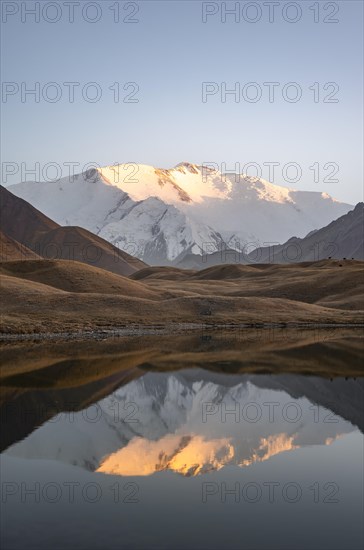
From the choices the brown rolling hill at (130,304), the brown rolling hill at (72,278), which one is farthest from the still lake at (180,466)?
the brown rolling hill at (72,278)

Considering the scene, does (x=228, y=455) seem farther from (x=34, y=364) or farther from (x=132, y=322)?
(x=132, y=322)

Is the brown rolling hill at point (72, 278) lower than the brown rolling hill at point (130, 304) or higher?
higher

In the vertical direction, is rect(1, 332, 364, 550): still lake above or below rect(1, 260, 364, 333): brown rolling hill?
below

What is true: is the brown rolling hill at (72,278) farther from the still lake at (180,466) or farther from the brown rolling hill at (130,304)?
the still lake at (180,466)

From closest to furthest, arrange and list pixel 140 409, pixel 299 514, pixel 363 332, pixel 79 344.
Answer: pixel 299 514
pixel 140 409
pixel 79 344
pixel 363 332

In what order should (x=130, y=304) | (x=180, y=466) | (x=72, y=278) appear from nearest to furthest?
1. (x=180, y=466)
2. (x=130, y=304)
3. (x=72, y=278)

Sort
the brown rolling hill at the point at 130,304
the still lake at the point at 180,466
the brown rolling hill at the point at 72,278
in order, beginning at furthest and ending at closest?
the brown rolling hill at the point at 72,278 → the brown rolling hill at the point at 130,304 → the still lake at the point at 180,466

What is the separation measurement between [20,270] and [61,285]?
20.6 m

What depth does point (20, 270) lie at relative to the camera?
16475cm

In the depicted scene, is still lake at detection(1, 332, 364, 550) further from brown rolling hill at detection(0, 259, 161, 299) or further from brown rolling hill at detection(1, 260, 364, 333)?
brown rolling hill at detection(0, 259, 161, 299)

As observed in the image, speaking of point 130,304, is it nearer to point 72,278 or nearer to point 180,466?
point 72,278

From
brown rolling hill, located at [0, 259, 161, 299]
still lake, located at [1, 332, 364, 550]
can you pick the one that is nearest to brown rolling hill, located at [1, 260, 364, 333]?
brown rolling hill, located at [0, 259, 161, 299]

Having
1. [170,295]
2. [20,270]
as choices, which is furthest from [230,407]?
[20,270]

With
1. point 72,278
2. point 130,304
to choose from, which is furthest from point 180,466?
point 72,278
